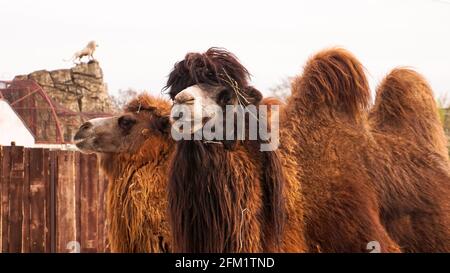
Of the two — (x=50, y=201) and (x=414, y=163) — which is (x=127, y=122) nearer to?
(x=414, y=163)

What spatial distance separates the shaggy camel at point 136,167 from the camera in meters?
5.36

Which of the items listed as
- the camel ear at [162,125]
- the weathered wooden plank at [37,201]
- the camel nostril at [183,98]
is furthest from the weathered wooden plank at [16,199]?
the camel nostril at [183,98]

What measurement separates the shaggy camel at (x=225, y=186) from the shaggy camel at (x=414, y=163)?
107 centimetres

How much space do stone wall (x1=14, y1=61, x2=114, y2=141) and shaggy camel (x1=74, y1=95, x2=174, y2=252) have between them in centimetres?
1711

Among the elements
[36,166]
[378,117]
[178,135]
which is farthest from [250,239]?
[36,166]

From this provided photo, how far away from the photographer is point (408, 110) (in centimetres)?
588

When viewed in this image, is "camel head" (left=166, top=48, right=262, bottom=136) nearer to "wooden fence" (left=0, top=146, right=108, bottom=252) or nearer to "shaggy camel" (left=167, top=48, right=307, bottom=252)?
"shaggy camel" (left=167, top=48, right=307, bottom=252)

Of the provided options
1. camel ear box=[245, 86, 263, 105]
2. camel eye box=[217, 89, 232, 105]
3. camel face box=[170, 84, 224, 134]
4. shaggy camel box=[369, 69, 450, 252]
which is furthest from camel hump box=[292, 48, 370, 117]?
camel face box=[170, 84, 224, 134]

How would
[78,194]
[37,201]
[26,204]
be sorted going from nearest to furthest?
[26,204], [37,201], [78,194]

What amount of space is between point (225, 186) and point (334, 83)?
61.9 inches

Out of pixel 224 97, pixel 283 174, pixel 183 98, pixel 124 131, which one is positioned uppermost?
pixel 124 131

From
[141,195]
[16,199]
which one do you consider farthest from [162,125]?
[16,199]

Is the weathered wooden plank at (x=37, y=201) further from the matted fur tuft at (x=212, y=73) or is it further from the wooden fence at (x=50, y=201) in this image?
the matted fur tuft at (x=212, y=73)

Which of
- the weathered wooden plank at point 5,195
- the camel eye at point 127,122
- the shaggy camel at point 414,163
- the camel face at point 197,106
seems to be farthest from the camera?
the weathered wooden plank at point 5,195
